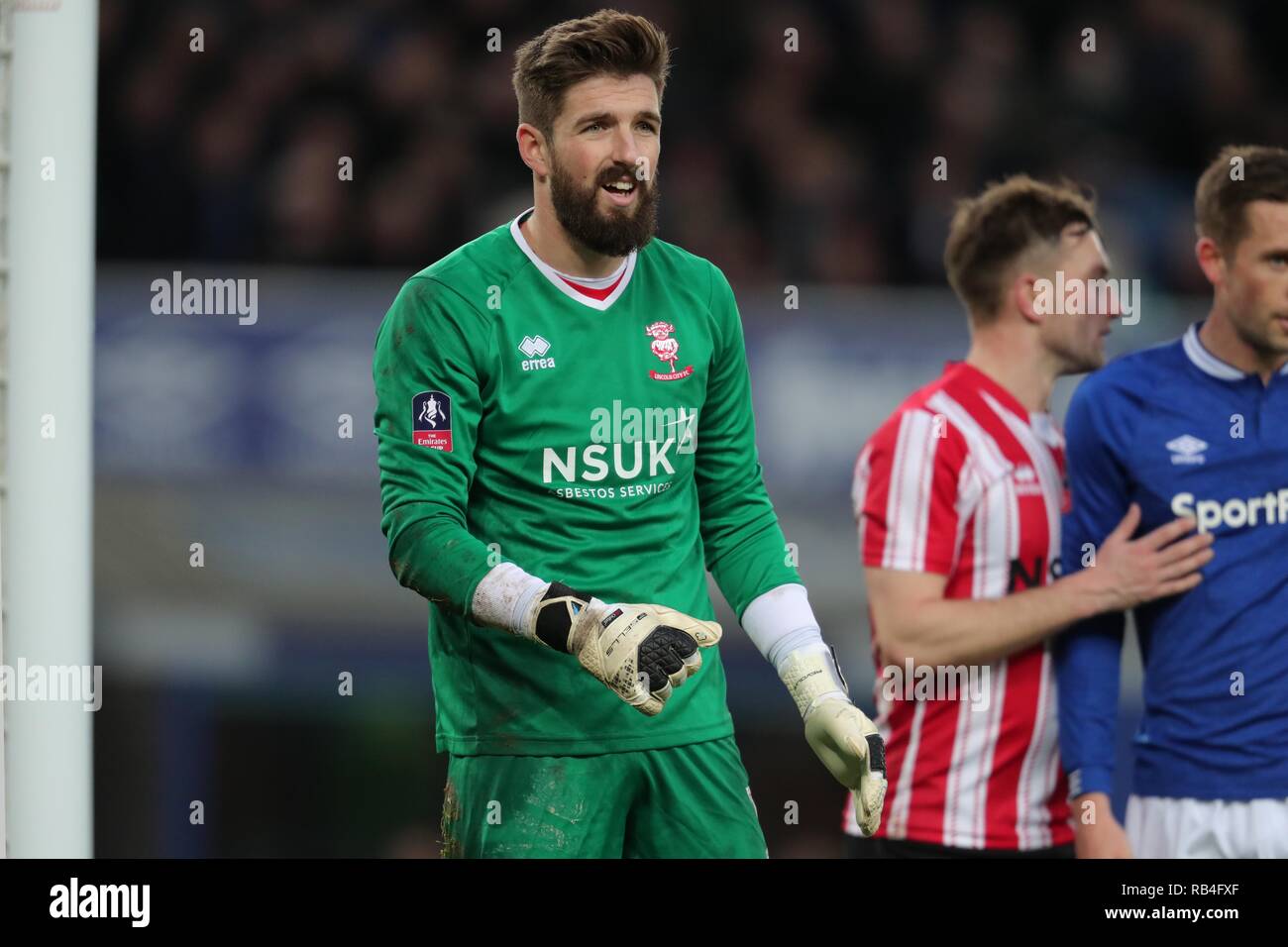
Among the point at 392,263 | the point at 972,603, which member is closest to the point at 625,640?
the point at 972,603

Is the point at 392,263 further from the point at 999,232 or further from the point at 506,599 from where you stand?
the point at 506,599

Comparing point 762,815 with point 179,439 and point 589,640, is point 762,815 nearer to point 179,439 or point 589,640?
point 179,439

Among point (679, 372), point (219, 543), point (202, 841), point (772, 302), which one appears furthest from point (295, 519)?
point (679, 372)

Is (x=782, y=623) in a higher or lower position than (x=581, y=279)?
lower

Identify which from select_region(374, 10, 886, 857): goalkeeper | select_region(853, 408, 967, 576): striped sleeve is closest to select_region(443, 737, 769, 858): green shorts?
select_region(374, 10, 886, 857): goalkeeper

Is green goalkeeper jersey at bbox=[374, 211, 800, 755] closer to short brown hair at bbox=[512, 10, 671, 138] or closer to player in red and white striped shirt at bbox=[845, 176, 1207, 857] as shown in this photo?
short brown hair at bbox=[512, 10, 671, 138]

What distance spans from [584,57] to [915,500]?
3.86 ft

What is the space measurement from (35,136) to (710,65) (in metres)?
2.40

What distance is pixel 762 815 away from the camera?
4.97 metres

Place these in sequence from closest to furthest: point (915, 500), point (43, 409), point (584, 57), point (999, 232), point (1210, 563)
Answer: point (584, 57)
point (43, 409)
point (1210, 563)
point (915, 500)
point (999, 232)

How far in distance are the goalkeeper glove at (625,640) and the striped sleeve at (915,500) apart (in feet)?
3.13

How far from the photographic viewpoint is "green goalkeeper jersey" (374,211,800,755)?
3.02 m

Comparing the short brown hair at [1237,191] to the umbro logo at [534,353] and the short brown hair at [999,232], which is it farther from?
the umbro logo at [534,353]

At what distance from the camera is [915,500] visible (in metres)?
3.71
